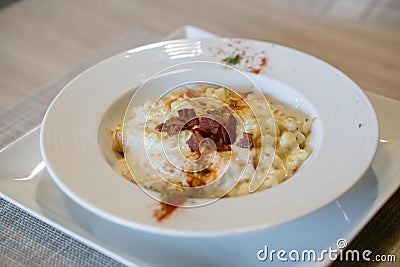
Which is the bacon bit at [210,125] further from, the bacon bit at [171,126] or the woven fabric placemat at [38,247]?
the woven fabric placemat at [38,247]

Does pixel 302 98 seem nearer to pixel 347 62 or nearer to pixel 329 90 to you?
pixel 329 90

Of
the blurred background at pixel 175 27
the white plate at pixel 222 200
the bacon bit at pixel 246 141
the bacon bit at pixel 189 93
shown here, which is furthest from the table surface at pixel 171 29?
the bacon bit at pixel 246 141

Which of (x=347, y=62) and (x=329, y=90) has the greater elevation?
(x=329, y=90)

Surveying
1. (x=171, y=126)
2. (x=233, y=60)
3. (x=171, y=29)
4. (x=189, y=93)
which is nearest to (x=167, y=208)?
(x=171, y=126)

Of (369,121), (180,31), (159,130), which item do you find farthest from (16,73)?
(369,121)

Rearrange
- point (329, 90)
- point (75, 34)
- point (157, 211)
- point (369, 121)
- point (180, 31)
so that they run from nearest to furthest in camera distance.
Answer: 1. point (157, 211)
2. point (369, 121)
3. point (329, 90)
4. point (180, 31)
5. point (75, 34)

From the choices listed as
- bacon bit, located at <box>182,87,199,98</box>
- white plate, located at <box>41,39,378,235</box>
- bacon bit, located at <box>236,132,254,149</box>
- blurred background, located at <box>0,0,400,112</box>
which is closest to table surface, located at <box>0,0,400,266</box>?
blurred background, located at <box>0,0,400,112</box>
